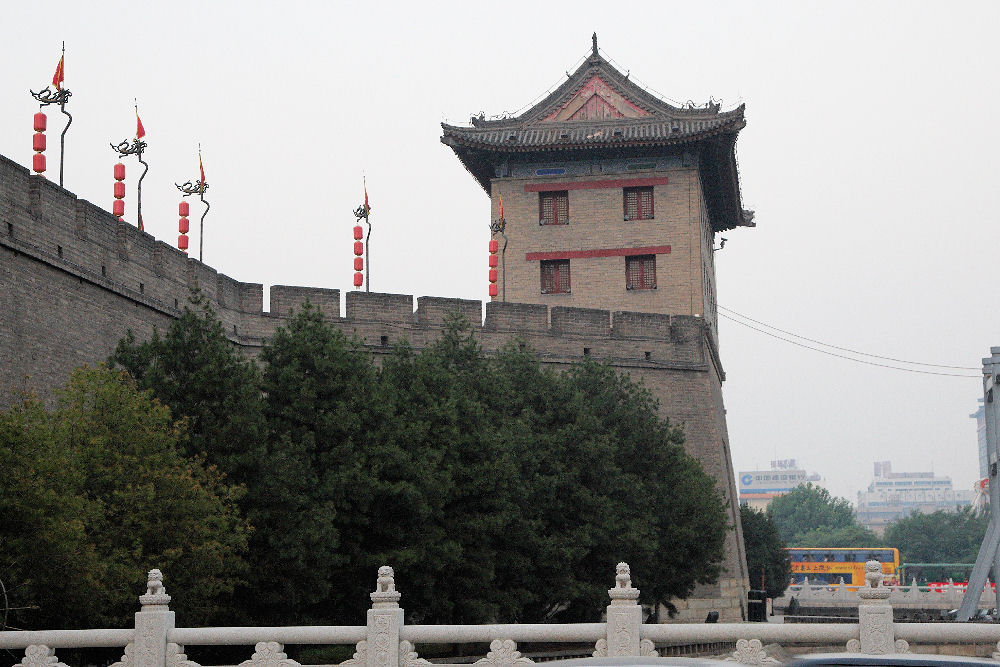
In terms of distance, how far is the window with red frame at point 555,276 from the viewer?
38.2 meters

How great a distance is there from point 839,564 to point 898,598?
2574cm

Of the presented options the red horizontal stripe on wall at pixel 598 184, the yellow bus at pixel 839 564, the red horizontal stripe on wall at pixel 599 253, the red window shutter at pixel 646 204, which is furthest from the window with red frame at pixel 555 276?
the yellow bus at pixel 839 564

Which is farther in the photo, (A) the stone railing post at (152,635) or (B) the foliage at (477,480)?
(B) the foliage at (477,480)

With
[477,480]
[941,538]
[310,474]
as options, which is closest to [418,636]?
[310,474]

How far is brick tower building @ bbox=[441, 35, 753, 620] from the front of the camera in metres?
37.3

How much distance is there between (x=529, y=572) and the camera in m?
20.9

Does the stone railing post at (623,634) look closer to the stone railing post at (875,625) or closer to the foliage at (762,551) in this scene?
the stone railing post at (875,625)

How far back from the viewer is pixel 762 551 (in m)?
45.6

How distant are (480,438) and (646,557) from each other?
4.85m

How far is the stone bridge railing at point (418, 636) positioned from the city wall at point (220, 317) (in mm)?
6064

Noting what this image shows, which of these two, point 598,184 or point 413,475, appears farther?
point 598,184

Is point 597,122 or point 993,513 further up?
point 597,122

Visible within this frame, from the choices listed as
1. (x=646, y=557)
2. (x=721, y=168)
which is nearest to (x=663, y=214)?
(x=721, y=168)

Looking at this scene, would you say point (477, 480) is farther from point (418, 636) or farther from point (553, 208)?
point (553, 208)
